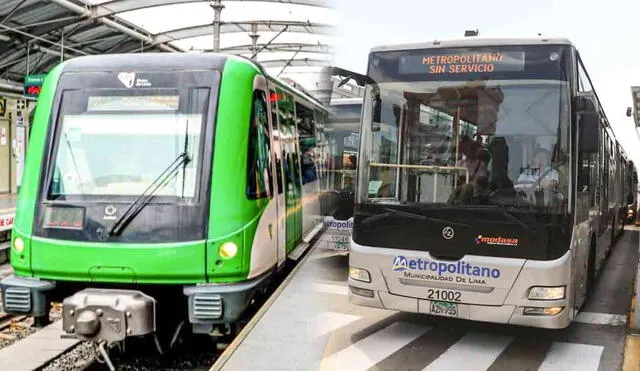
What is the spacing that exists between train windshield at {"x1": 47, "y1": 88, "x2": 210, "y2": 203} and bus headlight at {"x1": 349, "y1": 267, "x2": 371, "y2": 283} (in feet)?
5.80

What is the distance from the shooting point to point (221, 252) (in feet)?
18.4

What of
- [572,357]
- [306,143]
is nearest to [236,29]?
[306,143]

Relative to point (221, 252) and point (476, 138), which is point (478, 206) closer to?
point (476, 138)

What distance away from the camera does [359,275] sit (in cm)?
648

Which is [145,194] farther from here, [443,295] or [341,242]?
[341,242]

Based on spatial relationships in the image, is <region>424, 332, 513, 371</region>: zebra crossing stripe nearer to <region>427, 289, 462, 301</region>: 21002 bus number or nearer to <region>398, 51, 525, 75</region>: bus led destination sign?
<region>427, 289, 462, 301</region>: 21002 bus number

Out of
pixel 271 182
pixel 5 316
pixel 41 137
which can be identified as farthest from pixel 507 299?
pixel 5 316

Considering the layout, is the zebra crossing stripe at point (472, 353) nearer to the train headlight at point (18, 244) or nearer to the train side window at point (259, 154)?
the train side window at point (259, 154)

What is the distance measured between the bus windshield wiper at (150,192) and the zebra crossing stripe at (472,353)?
2671mm

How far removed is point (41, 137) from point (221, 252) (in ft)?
6.04

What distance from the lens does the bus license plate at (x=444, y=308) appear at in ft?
19.9

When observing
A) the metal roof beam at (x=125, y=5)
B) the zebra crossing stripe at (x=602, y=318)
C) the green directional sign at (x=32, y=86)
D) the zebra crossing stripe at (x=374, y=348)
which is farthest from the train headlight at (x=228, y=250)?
the metal roof beam at (x=125, y=5)

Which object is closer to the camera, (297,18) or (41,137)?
(41,137)

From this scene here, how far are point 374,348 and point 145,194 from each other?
8.21 ft
